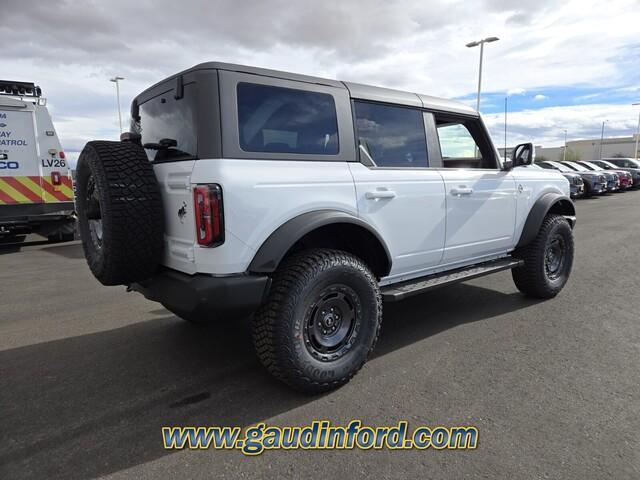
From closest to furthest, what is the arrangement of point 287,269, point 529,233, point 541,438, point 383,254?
point 541,438, point 287,269, point 383,254, point 529,233

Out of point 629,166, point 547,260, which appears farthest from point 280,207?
point 629,166

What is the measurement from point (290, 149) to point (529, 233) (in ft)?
9.25

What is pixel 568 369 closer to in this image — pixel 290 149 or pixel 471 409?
pixel 471 409

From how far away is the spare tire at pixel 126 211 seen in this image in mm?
2545

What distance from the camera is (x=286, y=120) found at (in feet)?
9.20

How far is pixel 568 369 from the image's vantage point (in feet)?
10.0

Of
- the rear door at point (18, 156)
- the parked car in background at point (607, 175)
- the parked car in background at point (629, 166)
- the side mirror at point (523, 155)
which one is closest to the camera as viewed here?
the side mirror at point (523, 155)

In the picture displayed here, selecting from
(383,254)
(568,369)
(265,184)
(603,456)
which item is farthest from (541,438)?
(265,184)

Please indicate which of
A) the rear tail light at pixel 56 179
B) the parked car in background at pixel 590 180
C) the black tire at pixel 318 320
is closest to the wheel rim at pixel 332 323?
the black tire at pixel 318 320

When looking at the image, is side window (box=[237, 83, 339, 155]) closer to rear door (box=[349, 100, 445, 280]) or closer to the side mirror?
rear door (box=[349, 100, 445, 280])

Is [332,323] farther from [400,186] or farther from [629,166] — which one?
[629,166]

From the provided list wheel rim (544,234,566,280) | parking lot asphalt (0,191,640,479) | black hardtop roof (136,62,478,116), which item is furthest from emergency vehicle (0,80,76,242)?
wheel rim (544,234,566,280)

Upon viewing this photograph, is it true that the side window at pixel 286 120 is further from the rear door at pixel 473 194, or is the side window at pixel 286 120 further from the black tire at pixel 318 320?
the rear door at pixel 473 194

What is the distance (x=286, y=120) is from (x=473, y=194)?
189cm
